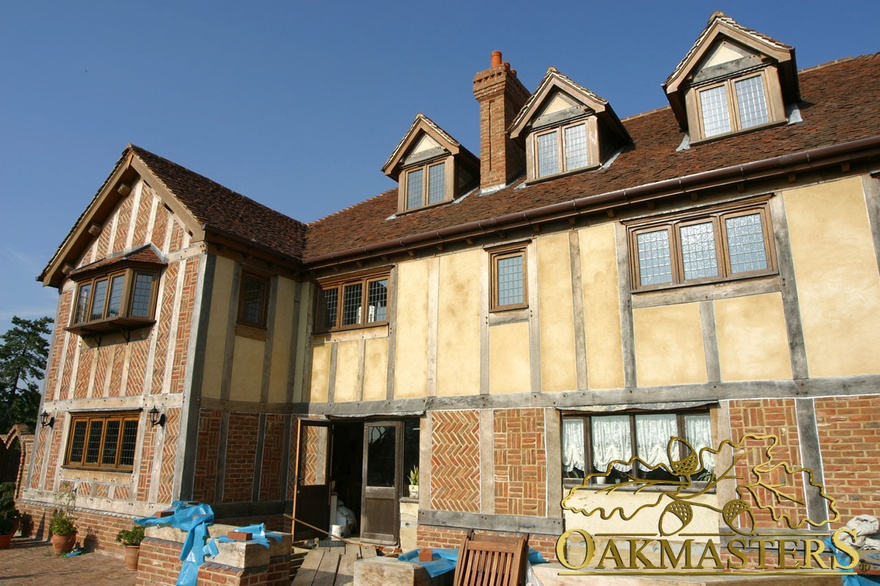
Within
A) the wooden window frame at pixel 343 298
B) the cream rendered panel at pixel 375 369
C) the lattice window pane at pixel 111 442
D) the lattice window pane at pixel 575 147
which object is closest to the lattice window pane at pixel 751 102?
the lattice window pane at pixel 575 147

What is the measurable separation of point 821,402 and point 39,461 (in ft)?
53.2

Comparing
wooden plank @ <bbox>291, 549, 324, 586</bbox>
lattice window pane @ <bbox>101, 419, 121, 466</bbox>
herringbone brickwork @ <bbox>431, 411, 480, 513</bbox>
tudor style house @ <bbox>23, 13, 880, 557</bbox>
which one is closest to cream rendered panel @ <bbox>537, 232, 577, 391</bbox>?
tudor style house @ <bbox>23, 13, 880, 557</bbox>

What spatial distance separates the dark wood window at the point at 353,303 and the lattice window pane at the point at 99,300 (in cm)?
483

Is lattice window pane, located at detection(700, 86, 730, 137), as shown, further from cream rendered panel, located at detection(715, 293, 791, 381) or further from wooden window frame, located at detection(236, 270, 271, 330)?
wooden window frame, located at detection(236, 270, 271, 330)

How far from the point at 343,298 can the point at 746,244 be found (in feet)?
27.4

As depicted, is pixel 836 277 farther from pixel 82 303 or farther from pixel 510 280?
pixel 82 303

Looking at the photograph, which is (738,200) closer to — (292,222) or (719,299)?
(719,299)

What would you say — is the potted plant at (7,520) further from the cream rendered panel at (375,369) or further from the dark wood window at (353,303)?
the cream rendered panel at (375,369)

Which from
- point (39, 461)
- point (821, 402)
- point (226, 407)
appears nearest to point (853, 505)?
point (821, 402)

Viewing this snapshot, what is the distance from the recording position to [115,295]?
13.7 m

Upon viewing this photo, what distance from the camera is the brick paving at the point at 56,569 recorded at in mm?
10125

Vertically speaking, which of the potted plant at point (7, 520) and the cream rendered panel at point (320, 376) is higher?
the cream rendered panel at point (320, 376)

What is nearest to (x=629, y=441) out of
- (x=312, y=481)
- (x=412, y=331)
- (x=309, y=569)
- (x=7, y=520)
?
(x=412, y=331)

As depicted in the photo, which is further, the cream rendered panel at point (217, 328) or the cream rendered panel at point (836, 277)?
the cream rendered panel at point (217, 328)
